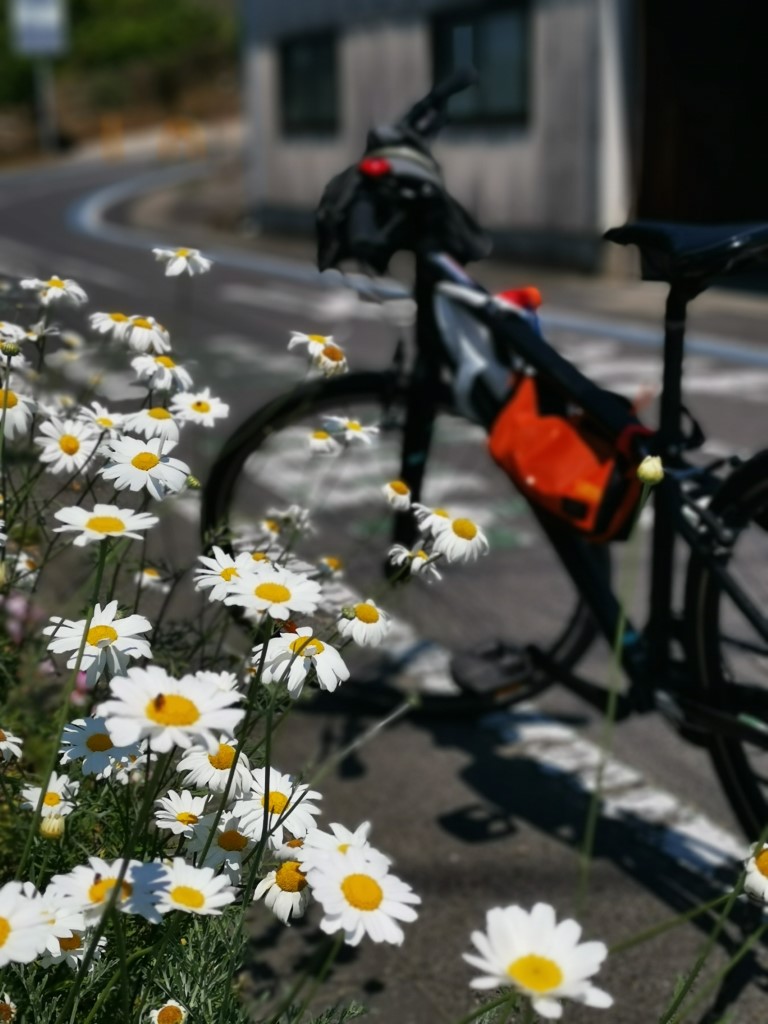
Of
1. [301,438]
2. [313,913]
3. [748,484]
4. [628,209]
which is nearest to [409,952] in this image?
[313,913]

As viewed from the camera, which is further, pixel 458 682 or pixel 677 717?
pixel 458 682

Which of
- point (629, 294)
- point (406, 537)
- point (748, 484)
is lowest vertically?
point (629, 294)

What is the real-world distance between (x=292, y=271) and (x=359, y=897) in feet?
49.6

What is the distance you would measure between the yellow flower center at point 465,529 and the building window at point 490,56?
14.6m

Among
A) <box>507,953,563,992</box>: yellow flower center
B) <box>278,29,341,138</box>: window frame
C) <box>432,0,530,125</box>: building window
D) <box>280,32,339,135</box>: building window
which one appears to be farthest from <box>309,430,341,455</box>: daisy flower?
<box>280,32,339,135</box>: building window

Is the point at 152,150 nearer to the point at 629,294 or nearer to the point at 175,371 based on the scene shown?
the point at 629,294

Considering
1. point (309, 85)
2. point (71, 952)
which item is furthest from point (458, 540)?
point (309, 85)

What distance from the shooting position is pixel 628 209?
15266 mm

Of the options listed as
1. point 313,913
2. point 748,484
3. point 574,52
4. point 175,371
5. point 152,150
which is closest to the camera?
point 175,371

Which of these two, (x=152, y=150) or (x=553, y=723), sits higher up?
(x=553, y=723)

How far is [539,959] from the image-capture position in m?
1.20

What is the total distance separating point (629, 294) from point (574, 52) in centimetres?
315

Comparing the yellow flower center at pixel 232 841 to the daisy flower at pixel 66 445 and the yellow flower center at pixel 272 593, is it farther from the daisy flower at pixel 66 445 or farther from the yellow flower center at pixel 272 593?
the daisy flower at pixel 66 445

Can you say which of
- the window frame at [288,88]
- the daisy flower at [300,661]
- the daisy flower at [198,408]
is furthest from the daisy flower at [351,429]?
the window frame at [288,88]
